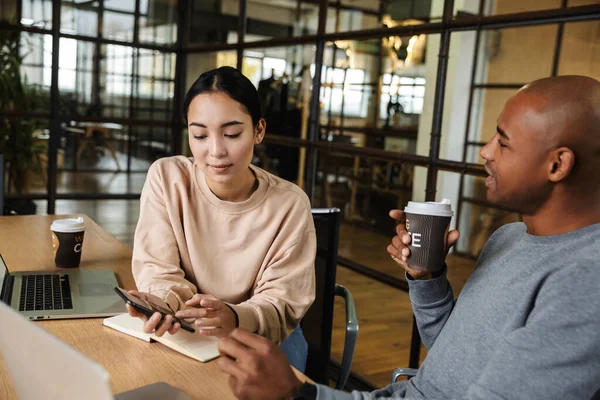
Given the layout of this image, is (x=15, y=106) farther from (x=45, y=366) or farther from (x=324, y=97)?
(x=45, y=366)

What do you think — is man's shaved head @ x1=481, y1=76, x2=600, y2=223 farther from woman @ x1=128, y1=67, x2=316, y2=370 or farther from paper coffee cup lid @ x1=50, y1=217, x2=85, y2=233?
paper coffee cup lid @ x1=50, y1=217, x2=85, y2=233

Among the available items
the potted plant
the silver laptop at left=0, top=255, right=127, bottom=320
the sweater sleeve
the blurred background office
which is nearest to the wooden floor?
the blurred background office

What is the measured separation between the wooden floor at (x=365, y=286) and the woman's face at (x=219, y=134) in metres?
Result: 0.81

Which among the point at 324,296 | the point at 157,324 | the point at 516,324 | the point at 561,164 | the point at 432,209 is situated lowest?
the point at 324,296

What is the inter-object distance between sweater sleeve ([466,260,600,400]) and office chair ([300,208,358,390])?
0.94 meters

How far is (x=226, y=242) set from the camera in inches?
58.0

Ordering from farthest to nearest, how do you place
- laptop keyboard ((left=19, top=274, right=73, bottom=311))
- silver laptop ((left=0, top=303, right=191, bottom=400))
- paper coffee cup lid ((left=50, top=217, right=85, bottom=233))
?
paper coffee cup lid ((left=50, top=217, right=85, bottom=233)) < laptop keyboard ((left=19, top=274, right=73, bottom=311)) < silver laptop ((left=0, top=303, right=191, bottom=400))

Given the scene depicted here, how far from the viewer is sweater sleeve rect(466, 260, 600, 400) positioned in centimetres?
77

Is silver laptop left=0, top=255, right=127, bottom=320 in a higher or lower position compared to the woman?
lower

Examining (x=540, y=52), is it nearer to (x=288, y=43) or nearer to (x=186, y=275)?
(x=288, y=43)

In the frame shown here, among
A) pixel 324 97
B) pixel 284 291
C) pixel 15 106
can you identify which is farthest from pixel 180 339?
pixel 15 106

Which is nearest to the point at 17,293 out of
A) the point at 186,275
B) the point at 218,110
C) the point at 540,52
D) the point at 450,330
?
the point at 186,275

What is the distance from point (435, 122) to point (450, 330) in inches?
46.7

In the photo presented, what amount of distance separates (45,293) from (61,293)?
0.04 meters
